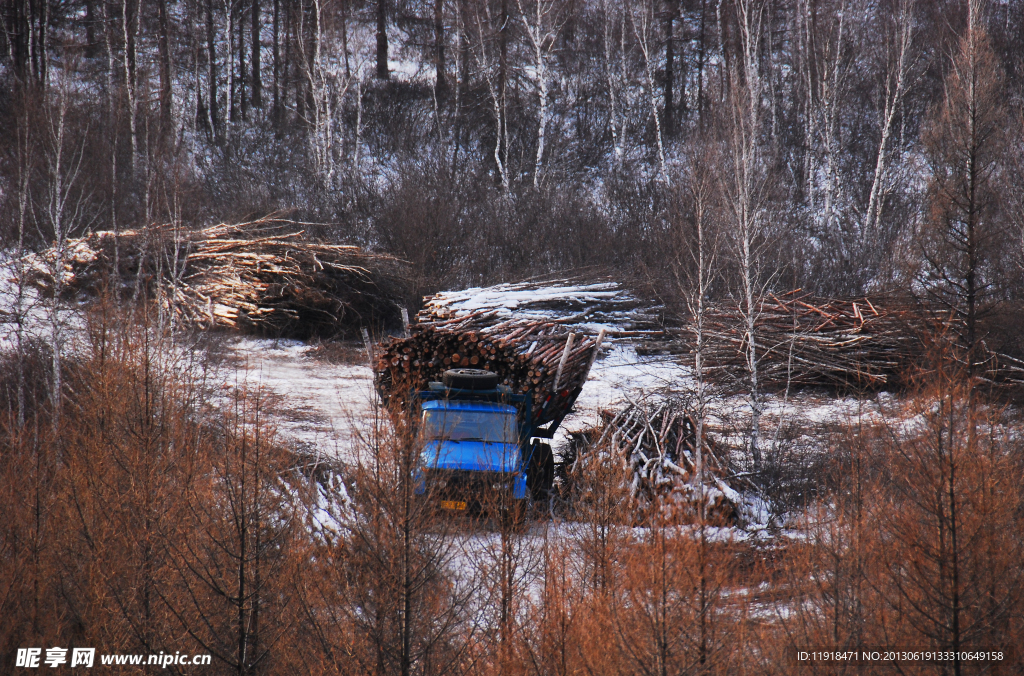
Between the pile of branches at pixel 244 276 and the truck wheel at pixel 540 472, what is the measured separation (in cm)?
863

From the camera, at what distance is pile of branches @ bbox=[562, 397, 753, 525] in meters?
9.80

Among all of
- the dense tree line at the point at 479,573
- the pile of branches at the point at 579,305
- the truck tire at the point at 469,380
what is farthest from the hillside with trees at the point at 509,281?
the truck tire at the point at 469,380

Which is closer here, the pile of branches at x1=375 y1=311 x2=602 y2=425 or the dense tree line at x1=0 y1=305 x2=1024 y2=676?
the dense tree line at x1=0 y1=305 x2=1024 y2=676

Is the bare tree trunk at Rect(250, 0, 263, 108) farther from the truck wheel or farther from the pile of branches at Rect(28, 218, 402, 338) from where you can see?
the truck wheel

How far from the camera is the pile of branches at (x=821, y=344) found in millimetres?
15141

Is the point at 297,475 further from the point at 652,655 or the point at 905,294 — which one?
the point at 905,294

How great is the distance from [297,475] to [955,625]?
24.9 ft

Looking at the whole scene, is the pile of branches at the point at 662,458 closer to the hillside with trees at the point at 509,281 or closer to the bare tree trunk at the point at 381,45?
the hillside with trees at the point at 509,281

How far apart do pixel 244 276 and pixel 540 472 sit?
11.3m

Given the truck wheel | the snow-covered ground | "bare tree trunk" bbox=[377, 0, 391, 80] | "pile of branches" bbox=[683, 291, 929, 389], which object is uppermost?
"bare tree trunk" bbox=[377, 0, 391, 80]

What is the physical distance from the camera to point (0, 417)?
38.1 ft

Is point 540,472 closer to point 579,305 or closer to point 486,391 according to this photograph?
point 486,391

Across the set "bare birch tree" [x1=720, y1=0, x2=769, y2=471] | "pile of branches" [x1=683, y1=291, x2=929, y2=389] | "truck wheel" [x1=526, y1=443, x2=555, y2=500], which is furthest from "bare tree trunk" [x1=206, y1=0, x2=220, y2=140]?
"truck wheel" [x1=526, y1=443, x2=555, y2=500]

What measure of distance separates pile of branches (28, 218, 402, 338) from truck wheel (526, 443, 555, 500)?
28.3ft
